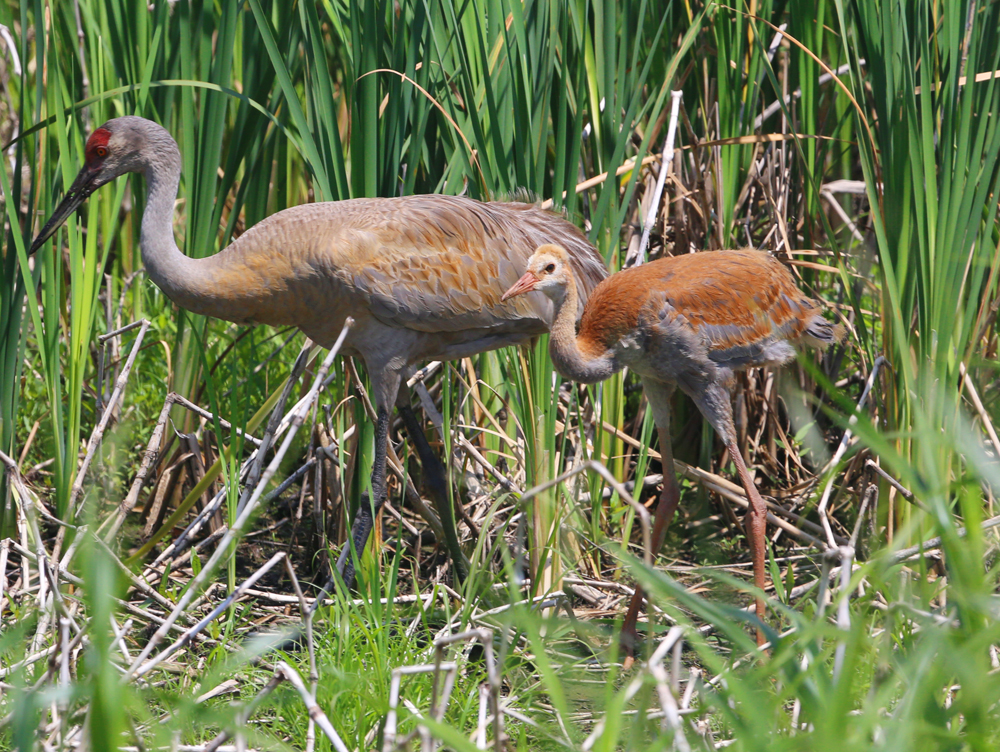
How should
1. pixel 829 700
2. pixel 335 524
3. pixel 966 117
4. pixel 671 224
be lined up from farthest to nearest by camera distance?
pixel 671 224, pixel 335 524, pixel 966 117, pixel 829 700

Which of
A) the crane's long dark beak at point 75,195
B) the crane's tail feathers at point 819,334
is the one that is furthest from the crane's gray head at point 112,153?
the crane's tail feathers at point 819,334

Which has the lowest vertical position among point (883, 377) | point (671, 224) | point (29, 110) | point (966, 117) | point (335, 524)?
point (335, 524)

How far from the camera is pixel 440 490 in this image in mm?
3762

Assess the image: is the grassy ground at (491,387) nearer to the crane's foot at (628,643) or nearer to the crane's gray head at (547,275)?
the crane's foot at (628,643)

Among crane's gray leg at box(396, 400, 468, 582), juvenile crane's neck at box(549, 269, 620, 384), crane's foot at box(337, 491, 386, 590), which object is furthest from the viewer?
crane's gray leg at box(396, 400, 468, 582)

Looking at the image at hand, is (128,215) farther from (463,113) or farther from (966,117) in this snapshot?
(966,117)

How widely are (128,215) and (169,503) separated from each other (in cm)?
167

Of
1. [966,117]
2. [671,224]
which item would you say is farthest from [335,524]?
[966,117]

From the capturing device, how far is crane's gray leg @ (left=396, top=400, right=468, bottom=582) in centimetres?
368

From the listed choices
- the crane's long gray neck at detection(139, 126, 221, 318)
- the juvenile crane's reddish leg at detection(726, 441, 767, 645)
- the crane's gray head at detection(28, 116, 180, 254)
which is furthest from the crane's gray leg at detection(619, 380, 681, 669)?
the crane's gray head at detection(28, 116, 180, 254)

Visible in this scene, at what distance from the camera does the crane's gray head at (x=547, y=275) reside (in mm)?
3281

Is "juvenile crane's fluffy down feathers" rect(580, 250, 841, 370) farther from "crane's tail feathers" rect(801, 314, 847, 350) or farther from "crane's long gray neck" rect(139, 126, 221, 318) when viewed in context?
"crane's long gray neck" rect(139, 126, 221, 318)

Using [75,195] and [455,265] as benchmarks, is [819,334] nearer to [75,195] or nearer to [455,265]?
[455,265]

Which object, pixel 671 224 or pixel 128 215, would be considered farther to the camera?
pixel 128 215
